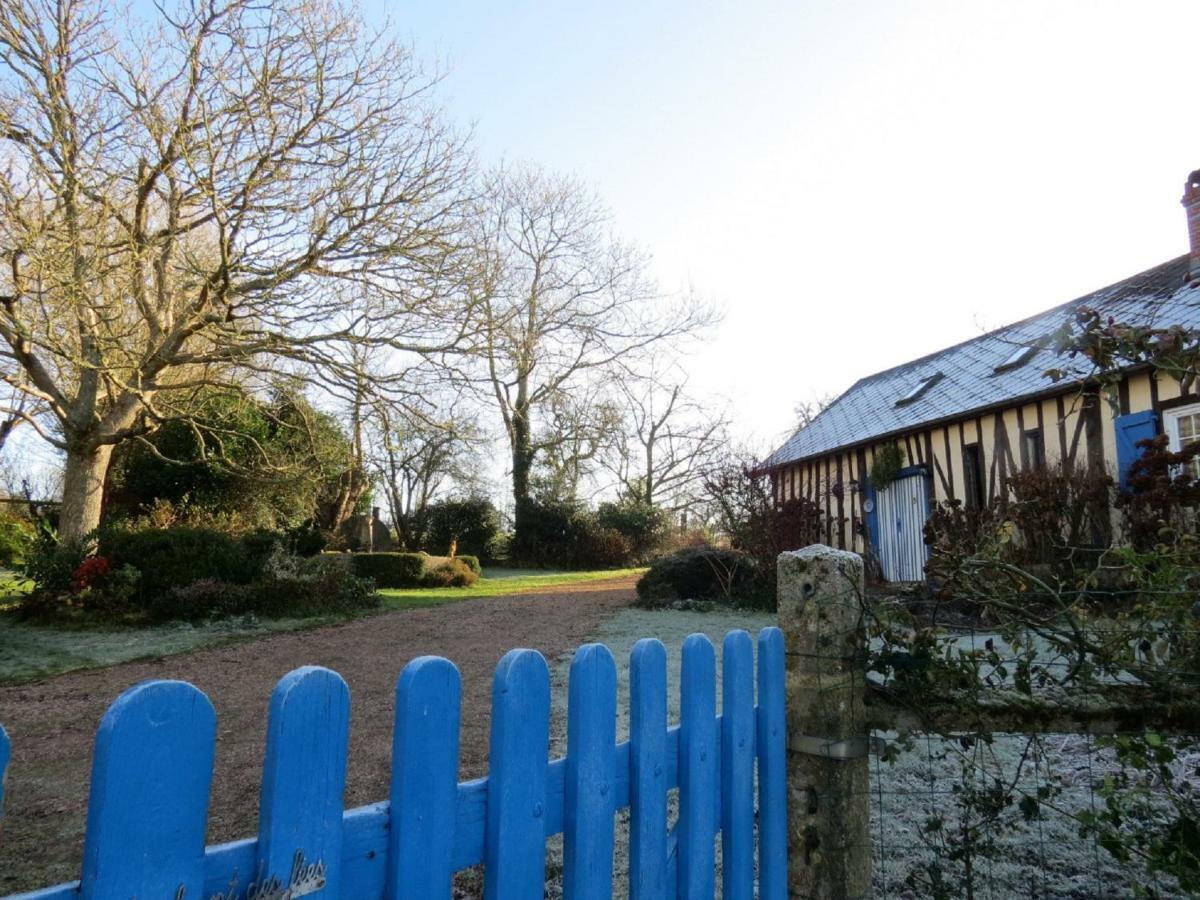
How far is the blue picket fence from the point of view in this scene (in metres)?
0.88

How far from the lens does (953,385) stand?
1365 cm

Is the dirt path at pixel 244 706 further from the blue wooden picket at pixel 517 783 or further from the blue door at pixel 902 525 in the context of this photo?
the blue door at pixel 902 525

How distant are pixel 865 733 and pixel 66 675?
6.83 metres

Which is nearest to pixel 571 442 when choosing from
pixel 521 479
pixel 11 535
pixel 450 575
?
pixel 521 479

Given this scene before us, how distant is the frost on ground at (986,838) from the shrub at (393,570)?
12.0 m

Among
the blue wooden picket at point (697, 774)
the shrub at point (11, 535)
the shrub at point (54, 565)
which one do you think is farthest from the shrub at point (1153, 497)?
the shrub at point (11, 535)

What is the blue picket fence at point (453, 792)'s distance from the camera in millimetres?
884

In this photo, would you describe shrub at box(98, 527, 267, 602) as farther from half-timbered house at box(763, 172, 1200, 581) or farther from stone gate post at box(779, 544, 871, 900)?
stone gate post at box(779, 544, 871, 900)

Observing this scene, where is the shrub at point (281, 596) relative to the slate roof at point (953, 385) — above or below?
below

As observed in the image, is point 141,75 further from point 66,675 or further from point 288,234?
point 66,675

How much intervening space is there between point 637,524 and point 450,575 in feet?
30.5

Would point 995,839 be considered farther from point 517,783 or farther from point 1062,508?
point 1062,508

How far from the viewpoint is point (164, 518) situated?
1312 cm

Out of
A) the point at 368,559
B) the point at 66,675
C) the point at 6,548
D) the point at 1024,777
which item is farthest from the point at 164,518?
the point at 1024,777
